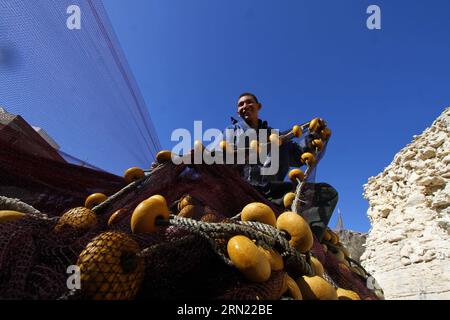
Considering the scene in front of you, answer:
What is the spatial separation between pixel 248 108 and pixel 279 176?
2.99 feet

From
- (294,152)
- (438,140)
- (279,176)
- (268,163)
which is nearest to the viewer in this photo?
(268,163)

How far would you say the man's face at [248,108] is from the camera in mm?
3211

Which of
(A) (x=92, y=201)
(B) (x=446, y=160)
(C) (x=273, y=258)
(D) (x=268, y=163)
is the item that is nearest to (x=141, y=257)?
(C) (x=273, y=258)

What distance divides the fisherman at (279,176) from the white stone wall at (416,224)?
370 cm

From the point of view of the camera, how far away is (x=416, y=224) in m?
5.62

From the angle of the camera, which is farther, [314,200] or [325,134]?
[325,134]

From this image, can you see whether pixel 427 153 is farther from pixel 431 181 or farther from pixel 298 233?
pixel 298 233

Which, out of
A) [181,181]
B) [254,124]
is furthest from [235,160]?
[254,124]

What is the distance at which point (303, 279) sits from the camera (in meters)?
1.15

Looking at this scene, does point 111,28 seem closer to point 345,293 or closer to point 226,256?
point 226,256

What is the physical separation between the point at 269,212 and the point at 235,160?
1.06 m

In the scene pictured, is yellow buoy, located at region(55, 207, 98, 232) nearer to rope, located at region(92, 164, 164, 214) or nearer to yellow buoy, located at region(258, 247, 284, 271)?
rope, located at region(92, 164, 164, 214)

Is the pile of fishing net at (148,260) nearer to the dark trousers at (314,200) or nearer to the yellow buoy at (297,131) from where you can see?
the dark trousers at (314,200)

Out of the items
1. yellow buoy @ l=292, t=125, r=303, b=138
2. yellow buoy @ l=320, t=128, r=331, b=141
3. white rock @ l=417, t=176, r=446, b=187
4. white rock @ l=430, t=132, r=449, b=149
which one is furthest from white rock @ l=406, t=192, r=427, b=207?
yellow buoy @ l=292, t=125, r=303, b=138
